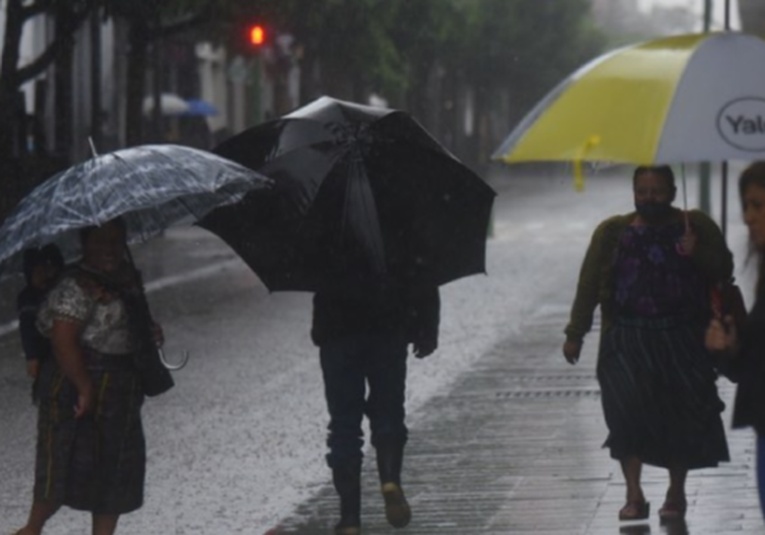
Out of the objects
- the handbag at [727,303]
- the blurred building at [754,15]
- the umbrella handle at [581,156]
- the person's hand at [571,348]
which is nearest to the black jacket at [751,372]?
the handbag at [727,303]

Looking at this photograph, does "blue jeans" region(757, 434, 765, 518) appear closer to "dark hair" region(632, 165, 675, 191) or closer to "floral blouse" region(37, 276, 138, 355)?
"floral blouse" region(37, 276, 138, 355)

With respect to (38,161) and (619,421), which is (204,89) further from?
(619,421)

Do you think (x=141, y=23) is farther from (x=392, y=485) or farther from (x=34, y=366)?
(x=34, y=366)

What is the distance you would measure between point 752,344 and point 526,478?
4.45 metres

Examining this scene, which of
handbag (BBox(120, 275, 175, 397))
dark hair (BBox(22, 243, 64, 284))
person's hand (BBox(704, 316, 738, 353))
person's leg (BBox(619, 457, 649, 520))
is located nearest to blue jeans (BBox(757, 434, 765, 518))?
person's hand (BBox(704, 316, 738, 353))

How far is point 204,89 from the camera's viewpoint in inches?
2432

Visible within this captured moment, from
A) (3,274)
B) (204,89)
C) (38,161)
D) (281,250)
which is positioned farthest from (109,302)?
(204,89)

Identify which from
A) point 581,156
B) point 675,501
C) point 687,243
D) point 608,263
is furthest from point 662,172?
point 675,501

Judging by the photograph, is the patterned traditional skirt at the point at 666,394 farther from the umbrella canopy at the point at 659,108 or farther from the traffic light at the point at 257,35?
Result: the traffic light at the point at 257,35

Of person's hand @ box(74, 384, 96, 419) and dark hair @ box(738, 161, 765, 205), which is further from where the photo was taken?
person's hand @ box(74, 384, 96, 419)

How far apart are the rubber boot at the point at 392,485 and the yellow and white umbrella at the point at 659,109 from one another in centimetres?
140

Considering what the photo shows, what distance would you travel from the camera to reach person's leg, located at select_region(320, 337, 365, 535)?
9078 millimetres

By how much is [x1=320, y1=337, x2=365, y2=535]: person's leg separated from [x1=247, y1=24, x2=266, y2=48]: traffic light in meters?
22.6

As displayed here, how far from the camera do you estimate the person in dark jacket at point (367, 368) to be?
9.03 metres
